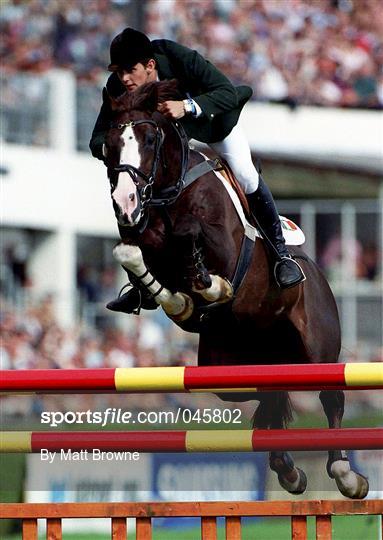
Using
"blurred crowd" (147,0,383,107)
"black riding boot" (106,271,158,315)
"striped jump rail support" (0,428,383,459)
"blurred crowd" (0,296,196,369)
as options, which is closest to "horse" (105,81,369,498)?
"black riding boot" (106,271,158,315)

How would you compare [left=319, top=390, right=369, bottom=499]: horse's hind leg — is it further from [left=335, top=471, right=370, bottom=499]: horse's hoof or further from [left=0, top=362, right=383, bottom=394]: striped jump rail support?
[left=0, top=362, right=383, bottom=394]: striped jump rail support

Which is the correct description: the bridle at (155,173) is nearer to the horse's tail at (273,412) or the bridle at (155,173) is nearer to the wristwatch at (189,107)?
the wristwatch at (189,107)

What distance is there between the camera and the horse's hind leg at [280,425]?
483 centimetres

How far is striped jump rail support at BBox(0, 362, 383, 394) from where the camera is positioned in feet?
14.5

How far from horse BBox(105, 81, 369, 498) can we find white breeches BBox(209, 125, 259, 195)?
0.07 meters

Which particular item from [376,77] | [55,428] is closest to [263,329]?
[55,428]

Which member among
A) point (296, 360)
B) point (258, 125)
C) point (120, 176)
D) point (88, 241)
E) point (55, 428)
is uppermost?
point (258, 125)

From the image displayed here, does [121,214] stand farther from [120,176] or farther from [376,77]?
[376,77]

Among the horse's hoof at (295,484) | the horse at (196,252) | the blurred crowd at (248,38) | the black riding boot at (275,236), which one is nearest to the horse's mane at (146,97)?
the horse at (196,252)

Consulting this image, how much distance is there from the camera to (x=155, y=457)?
17.5ft

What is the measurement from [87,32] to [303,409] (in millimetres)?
9876

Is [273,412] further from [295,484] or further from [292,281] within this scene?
[292,281]

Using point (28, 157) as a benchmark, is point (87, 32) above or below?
above

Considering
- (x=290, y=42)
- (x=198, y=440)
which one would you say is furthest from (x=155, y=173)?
(x=290, y=42)
